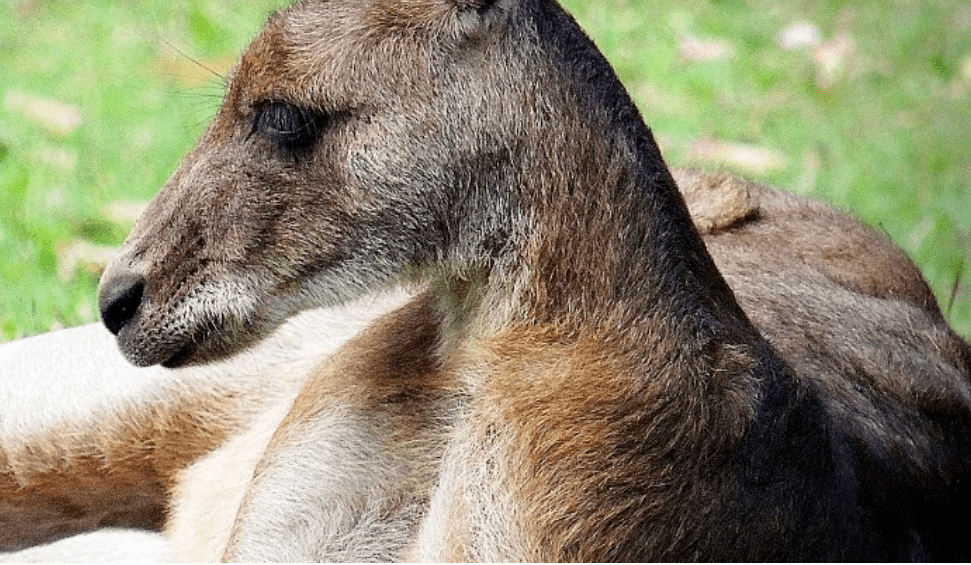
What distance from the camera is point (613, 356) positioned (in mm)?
3117

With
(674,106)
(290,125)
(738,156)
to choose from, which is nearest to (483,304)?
(290,125)

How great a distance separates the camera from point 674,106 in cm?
736

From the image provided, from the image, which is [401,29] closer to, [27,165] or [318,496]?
[318,496]

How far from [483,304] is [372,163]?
371 mm

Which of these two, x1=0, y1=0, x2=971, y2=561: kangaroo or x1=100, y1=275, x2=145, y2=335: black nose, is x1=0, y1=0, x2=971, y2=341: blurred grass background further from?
x1=0, y1=0, x2=971, y2=561: kangaroo

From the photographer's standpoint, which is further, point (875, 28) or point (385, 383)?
A: point (875, 28)

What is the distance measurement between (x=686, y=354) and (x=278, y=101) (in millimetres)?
976

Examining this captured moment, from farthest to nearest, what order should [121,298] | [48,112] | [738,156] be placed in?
[738,156], [48,112], [121,298]

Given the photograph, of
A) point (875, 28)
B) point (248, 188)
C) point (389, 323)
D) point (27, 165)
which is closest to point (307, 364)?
point (389, 323)

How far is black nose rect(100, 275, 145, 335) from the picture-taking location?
3.29m

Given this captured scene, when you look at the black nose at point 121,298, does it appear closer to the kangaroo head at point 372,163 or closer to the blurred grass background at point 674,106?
the kangaroo head at point 372,163

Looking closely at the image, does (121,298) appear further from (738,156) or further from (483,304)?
(738,156)

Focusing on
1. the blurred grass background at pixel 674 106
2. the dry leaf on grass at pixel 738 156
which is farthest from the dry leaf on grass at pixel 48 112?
the dry leaf on grass at pixel 738 156

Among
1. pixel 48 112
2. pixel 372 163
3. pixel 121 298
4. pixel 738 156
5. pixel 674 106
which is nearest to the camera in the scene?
pixel 372 163
